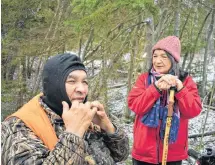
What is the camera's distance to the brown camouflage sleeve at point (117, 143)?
2.14 metres

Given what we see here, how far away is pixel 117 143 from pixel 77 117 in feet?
1.57

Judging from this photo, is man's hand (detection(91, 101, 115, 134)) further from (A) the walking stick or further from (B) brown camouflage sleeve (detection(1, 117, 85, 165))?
(A) the walking stick

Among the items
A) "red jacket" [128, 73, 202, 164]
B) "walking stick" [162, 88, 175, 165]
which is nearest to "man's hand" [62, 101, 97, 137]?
"walking stick" [162, 88, 175, 165]

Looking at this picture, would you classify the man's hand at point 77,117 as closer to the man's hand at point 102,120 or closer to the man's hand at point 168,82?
the man's hand at point 102,120

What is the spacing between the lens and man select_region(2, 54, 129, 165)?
170 centimetres

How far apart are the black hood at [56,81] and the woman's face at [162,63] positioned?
1.79 meters

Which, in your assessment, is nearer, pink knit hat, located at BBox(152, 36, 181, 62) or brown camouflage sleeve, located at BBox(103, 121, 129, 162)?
brown camouflage sleeve, located at BBox(103, 121, 129, 162)

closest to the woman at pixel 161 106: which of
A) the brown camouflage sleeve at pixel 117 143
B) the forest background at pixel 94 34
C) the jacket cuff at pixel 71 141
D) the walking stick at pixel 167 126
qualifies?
the walking stick at pixel 167 126

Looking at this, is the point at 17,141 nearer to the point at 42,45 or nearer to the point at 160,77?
the point at 160,77

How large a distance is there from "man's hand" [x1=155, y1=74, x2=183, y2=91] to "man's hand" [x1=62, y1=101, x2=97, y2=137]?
1.66m

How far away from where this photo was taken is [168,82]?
11.1ft

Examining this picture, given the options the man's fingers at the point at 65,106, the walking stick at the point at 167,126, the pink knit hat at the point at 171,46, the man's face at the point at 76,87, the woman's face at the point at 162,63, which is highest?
the pink knit hat at the point at 171,46

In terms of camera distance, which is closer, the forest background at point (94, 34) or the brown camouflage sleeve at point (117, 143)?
the brown camouflage sleeve at point (117, 143)

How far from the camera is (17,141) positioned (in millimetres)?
1717
